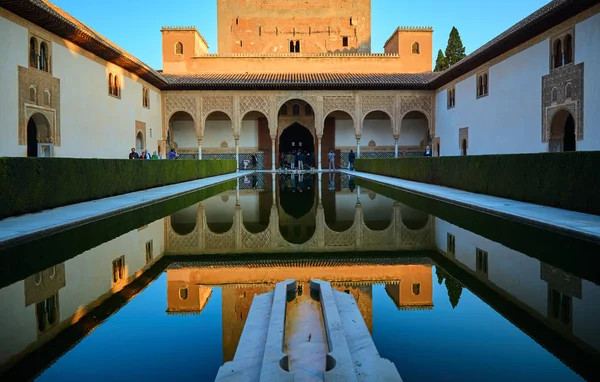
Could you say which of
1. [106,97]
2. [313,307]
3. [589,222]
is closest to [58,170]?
[313,307]

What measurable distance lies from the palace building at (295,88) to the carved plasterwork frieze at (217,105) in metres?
0.05

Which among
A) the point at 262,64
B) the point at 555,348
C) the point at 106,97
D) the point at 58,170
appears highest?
the point at 262,64

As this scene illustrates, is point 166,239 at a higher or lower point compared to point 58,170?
lower

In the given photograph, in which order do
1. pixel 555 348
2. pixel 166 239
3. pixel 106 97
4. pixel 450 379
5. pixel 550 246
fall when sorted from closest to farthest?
pixel 450 379 → pixel 555 348 → pixel 550 246 → pixel 166 239 → pixel 106 97

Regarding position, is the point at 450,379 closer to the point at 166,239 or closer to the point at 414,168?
the point at 166,239

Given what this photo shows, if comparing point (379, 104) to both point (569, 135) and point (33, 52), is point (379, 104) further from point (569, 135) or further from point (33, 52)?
point (33, 52)

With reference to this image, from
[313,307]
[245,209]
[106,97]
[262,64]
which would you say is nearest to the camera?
[313,307]

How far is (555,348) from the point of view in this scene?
2324 millimetres

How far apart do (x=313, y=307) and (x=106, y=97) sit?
16.1 m

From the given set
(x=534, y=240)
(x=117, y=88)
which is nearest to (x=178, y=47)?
(x=117, y=88)

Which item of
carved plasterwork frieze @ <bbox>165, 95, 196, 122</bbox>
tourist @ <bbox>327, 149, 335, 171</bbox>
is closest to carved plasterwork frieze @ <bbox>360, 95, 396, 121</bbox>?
tourist @ <bbox>327, 149, 335, 171</bbox>

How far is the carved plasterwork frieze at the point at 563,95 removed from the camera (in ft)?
41.3

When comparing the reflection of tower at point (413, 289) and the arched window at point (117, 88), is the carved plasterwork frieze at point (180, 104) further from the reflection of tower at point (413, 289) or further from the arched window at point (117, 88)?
the reflection of tower at point (413, 289)

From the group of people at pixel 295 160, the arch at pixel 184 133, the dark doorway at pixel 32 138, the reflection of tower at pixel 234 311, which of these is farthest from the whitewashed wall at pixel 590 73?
the arch at pixel 184 133
